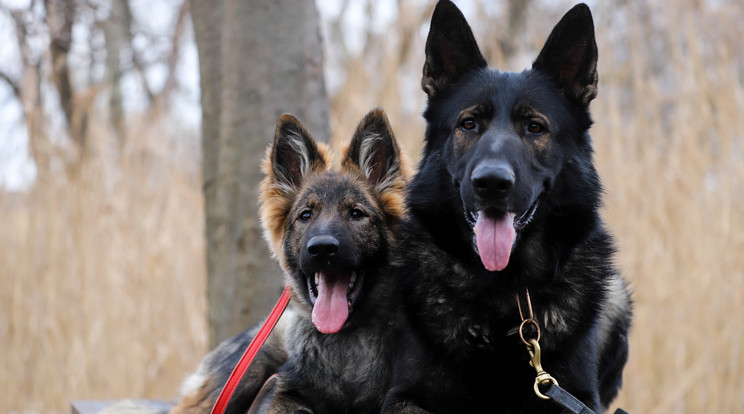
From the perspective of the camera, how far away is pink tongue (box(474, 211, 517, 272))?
2295 millimetres

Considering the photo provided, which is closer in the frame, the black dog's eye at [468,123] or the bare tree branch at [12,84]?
the black dog's eye at [468,123]

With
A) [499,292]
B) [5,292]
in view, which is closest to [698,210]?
[499,292]

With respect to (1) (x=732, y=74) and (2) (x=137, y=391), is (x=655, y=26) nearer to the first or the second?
(1) (x=732, y=74)

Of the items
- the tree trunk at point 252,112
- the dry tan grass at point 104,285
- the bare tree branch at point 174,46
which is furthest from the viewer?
the bare tree branch at point 174,46

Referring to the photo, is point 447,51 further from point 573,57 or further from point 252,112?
point 252,112

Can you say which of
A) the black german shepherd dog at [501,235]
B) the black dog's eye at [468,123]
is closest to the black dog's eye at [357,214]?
the black german shepherd dog at [501,235]

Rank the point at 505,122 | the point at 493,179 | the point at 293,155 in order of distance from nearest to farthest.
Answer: the point at 493,179, the point at 505,122, the point at 293,155

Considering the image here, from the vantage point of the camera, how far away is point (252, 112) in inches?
164

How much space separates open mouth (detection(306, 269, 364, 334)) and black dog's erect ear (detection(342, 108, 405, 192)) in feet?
1.72

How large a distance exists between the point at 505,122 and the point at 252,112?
2.07m

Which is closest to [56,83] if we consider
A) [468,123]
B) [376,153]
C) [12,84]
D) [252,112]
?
[12,84]

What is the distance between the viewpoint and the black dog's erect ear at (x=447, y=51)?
2678 mm

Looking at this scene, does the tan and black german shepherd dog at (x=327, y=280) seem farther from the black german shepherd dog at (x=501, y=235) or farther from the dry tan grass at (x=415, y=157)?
the dry tan grass at (x=415, y=157)

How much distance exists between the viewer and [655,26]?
18.3 ft
